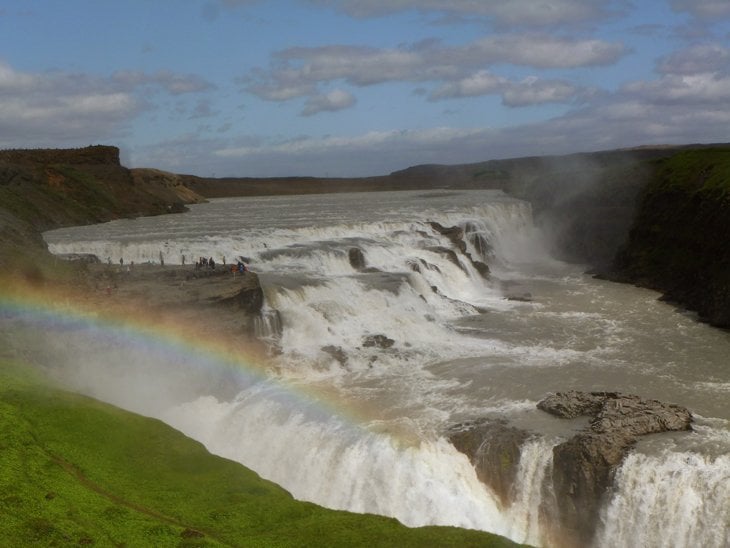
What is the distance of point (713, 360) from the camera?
2389 centimetres

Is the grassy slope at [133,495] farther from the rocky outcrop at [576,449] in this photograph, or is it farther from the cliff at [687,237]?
the cliff at [687,237]

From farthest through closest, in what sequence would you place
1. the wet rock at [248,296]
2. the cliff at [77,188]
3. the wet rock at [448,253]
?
the cliff at [77,188]
the wet rock at [448,253]
the wet rock at [248,296]

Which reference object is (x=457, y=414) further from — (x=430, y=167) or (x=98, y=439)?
(x=430, y=167)

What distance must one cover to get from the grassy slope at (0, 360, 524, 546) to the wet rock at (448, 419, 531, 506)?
5665 millimetres

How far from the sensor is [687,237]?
36.8 m

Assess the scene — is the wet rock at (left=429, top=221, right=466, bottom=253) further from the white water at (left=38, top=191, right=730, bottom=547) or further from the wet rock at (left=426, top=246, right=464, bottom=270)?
the white water at (left=38, top=191, right=730, bottom=547)

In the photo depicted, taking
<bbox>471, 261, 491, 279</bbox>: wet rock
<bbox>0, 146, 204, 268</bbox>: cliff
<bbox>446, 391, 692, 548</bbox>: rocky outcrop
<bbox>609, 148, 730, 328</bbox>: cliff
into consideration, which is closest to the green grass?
<bbox>609, 148, 730, 328</bbox>: cliff

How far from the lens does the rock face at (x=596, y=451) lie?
14906mm

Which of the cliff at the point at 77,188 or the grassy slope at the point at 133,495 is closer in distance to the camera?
the grassy slope at the point at 133,495

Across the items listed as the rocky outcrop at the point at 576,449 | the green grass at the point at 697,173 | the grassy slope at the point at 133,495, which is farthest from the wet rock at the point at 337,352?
the green grass at the point at 697,173

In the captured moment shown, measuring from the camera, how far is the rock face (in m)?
14.9

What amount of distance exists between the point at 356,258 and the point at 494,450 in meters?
19.4

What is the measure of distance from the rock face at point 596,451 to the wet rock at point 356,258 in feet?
58.8

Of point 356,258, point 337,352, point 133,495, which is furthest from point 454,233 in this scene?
point 133,495
